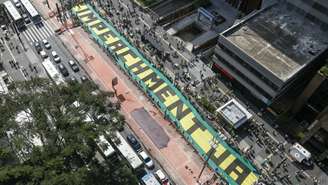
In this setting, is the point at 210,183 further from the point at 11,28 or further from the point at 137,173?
the point at 11,28

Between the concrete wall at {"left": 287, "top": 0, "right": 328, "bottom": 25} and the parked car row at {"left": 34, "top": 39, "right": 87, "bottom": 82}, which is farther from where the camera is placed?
the parked car row at {"left": 34, "top": 39, "right": 87, "bottom": 82}

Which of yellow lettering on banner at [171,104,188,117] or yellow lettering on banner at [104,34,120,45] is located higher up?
yellow lettering on banner at [104,34,120,45]

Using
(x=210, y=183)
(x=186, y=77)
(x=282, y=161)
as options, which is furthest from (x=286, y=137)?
(x=186, y=77)

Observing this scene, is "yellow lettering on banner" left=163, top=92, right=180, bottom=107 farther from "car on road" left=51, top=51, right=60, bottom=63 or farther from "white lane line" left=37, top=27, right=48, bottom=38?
"white lane line" left=37, top=27, right=48, bottom=38

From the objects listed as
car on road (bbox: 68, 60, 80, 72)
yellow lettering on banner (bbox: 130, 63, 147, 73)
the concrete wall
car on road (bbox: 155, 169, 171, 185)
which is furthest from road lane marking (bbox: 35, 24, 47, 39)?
the concrete wall

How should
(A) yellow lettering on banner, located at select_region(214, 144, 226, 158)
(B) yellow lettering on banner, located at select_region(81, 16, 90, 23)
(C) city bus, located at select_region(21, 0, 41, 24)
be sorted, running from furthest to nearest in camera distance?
1. (B) yellow lettering on banner, located at select_region(81, 16, 90, 23)
2. (C) city bus, located at select_region(21, 0, 41, 24)
3. (A) yellow lettering on banner, located at select_region(214, 144, 226, 158)

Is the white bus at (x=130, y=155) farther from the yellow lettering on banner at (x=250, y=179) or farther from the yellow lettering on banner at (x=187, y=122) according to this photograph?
the yellow lettering on banner at (x=250, y=179)
